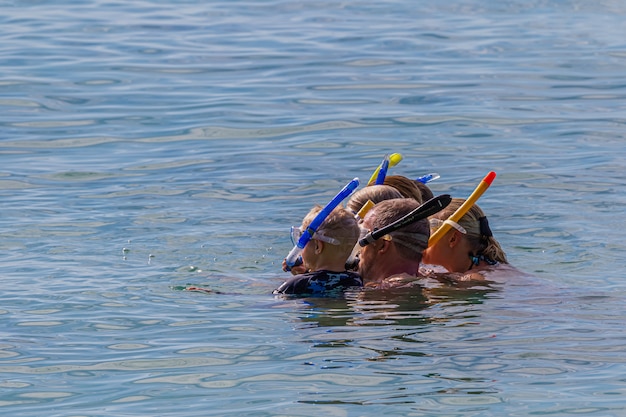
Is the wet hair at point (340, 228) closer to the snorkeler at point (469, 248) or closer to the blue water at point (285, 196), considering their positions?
the blue water at point (285, 196)

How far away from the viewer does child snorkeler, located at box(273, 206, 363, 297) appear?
6.70m

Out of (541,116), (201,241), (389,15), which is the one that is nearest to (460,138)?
(541,116)

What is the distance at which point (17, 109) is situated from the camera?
13.2 meters

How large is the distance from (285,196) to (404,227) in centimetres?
299

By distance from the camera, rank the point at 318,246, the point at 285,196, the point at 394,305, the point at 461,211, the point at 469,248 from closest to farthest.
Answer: the point at 394,305 → the point at 318,246 → the point at 461,211 → the point at 469,248 → the point at 285,196

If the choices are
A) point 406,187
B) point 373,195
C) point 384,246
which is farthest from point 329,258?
point 406,187

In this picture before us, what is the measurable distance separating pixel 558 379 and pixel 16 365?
242 cm

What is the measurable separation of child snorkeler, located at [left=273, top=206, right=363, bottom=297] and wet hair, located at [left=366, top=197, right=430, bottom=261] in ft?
0.51

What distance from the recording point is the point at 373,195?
24.6 feet

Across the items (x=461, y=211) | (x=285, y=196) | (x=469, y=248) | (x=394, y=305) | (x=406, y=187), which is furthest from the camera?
(x=285, y=196)

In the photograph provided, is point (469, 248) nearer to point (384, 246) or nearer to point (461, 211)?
point (461, 211)

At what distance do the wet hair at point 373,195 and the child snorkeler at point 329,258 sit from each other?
63 cm

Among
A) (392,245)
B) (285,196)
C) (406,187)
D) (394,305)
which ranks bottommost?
(285,196)

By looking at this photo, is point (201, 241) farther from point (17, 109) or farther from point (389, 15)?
point (389, 15)
